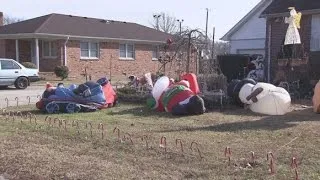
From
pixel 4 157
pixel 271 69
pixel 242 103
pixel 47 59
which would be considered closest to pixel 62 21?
pixel 47 59

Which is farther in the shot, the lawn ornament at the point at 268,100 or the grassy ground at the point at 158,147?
the lawn ornament at the point at 268,100

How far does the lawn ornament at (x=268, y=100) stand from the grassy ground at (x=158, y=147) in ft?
1.09

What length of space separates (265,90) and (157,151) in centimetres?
563

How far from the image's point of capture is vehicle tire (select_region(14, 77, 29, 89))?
25516 millimetres

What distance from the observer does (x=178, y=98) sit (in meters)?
12.9

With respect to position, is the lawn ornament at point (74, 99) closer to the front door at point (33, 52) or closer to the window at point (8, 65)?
the window at point (8, 65)

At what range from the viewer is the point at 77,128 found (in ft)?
33.9

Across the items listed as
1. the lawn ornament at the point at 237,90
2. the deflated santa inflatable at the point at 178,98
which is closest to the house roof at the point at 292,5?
the lawn ornament at the point at 237,90

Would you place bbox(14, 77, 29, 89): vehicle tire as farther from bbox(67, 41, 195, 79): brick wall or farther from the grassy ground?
the grassy ground

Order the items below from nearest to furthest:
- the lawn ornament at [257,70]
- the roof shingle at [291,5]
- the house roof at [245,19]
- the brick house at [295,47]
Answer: the brick house at [295,47] → the roof shingle at [291,5] → the lawn ornament at [257,70] → the house roof at [245,19]

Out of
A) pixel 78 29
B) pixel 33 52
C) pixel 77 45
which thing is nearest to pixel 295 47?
pixel 77 45

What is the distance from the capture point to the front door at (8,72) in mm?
24750

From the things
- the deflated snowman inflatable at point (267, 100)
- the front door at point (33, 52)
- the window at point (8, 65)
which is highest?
the front door at point (33, 52)

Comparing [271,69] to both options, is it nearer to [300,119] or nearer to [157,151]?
[300,119]
